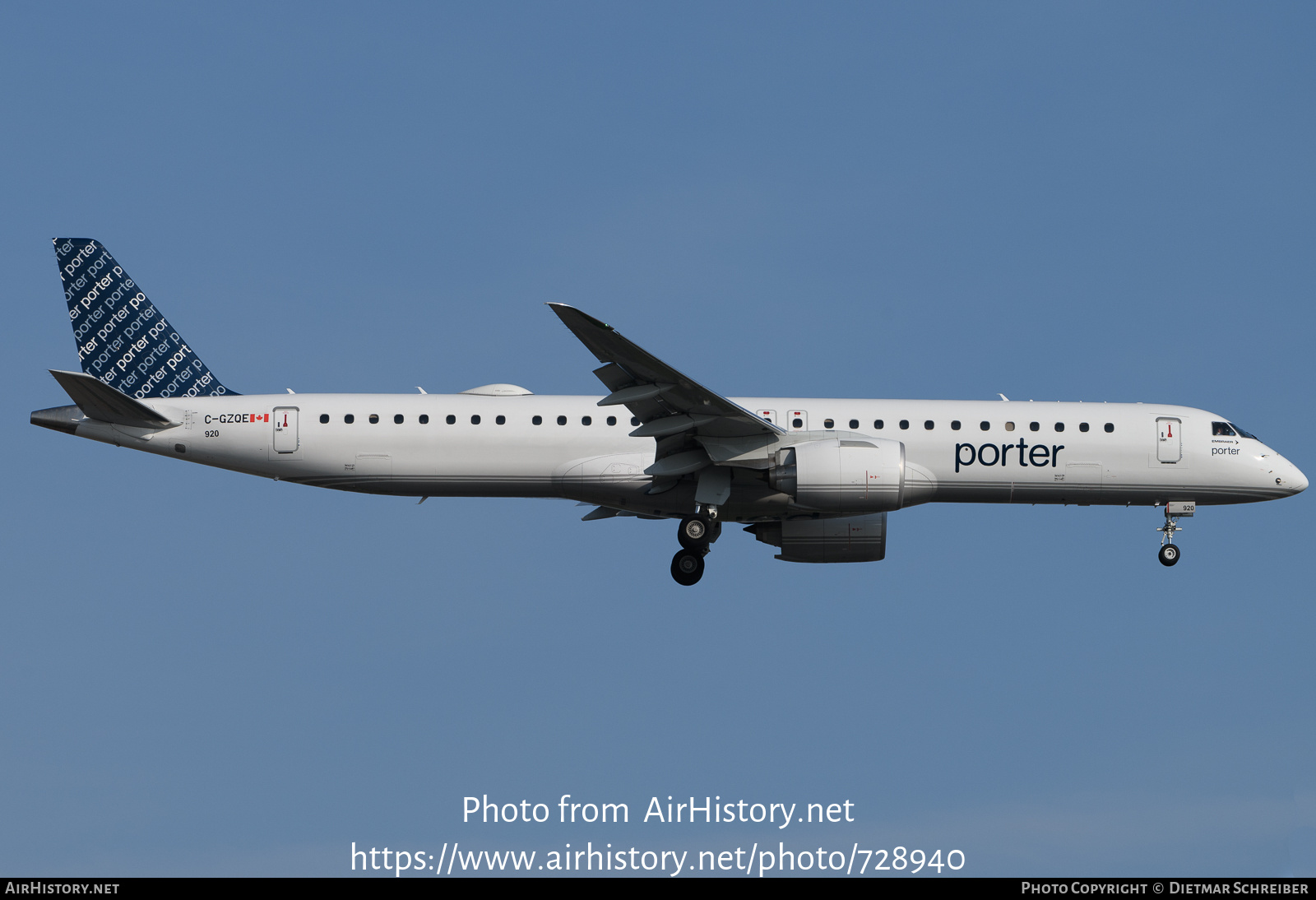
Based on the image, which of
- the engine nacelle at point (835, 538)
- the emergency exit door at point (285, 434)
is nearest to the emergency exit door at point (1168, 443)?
the engine nacelle at point (835, 538)

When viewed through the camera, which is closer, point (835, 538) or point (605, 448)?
point (605, 448)

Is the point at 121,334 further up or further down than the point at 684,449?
further up

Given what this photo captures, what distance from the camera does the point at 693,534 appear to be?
31172 mm

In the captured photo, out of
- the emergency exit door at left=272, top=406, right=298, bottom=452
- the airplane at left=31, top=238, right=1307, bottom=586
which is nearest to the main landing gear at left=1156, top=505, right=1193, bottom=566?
the airplane at left=31, top=238, right=1307, bottom=586

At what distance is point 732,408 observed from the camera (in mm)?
28656

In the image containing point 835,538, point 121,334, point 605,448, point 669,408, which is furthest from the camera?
point 121,334

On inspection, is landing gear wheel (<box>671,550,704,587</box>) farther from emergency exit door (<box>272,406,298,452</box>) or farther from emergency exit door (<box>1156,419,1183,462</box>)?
emergency exit door (<box>1156,419,1183,462</box>)

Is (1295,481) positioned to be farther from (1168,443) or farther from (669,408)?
(669,408)

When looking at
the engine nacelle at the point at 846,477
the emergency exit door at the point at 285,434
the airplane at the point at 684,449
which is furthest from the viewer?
the emergency exit door at the point at 285,434

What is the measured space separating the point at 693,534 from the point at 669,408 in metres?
3.40

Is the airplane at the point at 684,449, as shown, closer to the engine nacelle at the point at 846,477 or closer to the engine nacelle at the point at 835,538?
the engine nacelle at the point at 835,538

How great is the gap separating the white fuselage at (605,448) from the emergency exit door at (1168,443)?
26mm

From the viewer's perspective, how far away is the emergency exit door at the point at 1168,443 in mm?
32000

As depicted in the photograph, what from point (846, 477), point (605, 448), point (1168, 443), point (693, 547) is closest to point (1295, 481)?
point (1168, 443)
